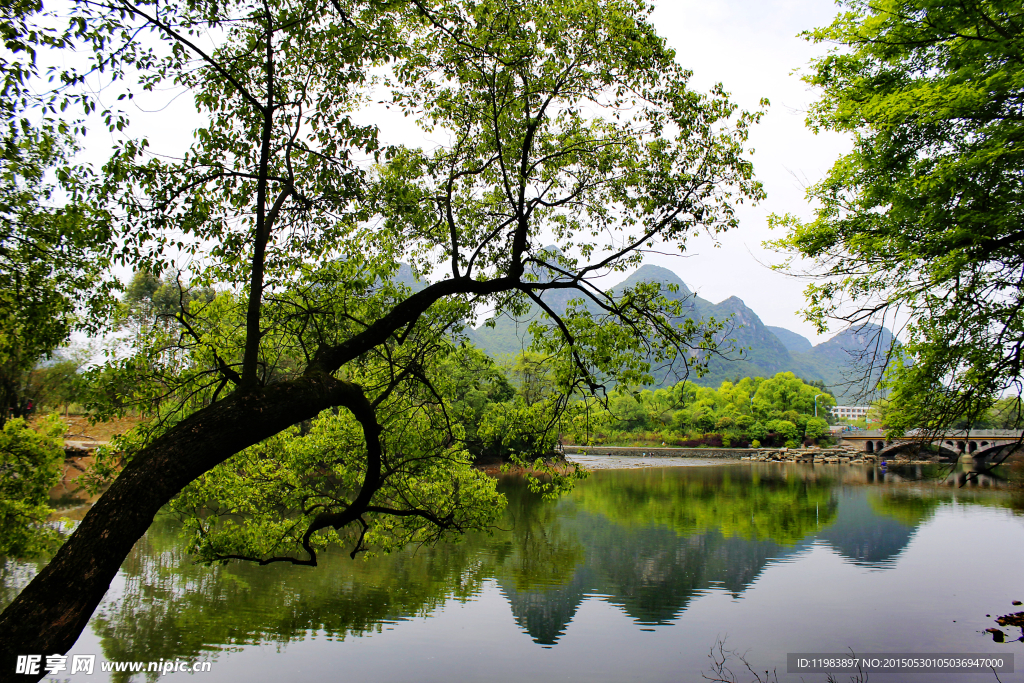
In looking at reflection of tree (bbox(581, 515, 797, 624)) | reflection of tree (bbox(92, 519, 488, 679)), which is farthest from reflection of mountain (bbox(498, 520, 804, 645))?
reflection of tree (bbox(92, 519, 488, 679))

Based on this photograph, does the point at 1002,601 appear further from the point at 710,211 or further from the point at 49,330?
the point at 49,330

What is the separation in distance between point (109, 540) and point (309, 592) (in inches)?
465

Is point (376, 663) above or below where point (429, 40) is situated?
below

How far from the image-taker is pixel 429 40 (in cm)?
634

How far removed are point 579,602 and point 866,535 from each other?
1330 centimetres

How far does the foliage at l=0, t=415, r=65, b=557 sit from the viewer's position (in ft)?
26.0

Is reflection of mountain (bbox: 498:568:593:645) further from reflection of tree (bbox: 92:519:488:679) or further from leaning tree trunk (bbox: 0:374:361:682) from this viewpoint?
leaning tree trunk (bbox: 0:374:361:682)

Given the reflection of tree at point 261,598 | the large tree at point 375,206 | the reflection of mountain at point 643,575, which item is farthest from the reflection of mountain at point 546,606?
the large tree at point 375,206

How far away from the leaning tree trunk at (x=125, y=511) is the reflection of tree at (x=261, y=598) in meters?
9.09

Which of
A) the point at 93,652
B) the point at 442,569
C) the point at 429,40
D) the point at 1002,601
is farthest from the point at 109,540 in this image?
the point at 1002,601

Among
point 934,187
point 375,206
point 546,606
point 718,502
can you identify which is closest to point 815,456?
point 718,502

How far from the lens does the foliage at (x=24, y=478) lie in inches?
312

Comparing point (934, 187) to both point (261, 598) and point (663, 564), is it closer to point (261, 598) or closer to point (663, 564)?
point (663, 564)

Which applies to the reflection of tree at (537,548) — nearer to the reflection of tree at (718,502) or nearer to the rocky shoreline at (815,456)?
the reflection of tree at (718,502)
